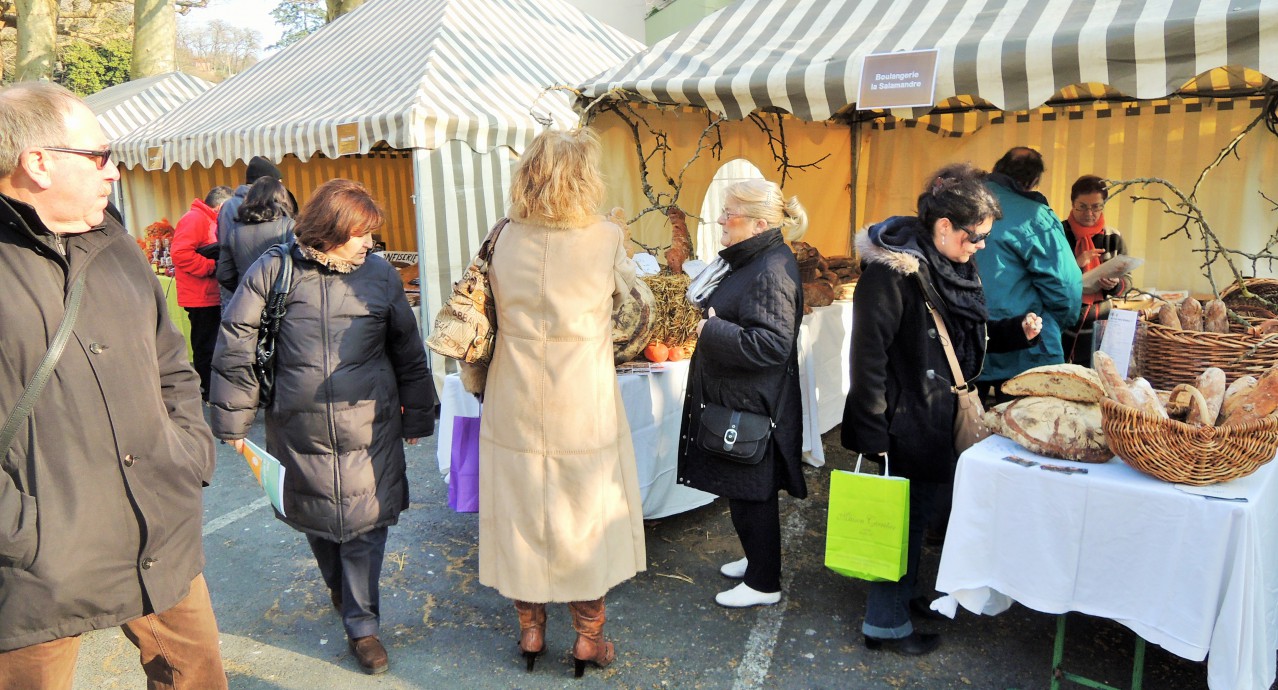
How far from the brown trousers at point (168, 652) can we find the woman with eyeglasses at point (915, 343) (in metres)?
2.08

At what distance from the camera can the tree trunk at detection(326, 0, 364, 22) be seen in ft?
40.7

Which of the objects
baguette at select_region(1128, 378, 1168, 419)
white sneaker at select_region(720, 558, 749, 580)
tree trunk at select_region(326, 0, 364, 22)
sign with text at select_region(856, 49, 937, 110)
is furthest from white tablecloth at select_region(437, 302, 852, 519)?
tree trunk at select_region(326, 0, 364, 22)

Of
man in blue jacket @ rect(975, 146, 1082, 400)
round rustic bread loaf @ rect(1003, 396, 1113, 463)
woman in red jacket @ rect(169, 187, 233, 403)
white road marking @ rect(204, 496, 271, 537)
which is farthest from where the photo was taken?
woman in red jacket @ rect(169, 187, 233, 403)

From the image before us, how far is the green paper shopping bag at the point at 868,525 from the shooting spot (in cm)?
266

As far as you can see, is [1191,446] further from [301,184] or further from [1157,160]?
[301,184]

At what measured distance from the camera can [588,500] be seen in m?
2.73

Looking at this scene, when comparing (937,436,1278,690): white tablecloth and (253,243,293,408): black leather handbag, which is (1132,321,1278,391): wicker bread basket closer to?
(937,436,1278,690): white tablecloth

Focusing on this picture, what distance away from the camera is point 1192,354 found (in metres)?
2.65

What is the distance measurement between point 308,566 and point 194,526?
2.08m

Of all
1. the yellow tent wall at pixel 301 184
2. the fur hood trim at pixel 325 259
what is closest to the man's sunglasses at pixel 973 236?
the fur hood trim at pixel 325 259

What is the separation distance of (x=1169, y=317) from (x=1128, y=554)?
96cm

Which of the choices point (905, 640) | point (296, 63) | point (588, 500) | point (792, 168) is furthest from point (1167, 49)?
point (296, 63)

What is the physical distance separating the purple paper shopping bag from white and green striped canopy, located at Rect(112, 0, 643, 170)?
309 centimetres

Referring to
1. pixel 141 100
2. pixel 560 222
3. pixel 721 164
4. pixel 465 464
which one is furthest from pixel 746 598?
pixel 141 100
